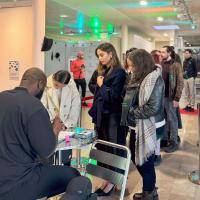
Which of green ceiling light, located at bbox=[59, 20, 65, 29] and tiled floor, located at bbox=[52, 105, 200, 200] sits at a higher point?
green ceiling light, located at bbox=[59, 20, 65, 29]

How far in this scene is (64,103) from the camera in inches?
121

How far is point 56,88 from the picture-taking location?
3086 mm

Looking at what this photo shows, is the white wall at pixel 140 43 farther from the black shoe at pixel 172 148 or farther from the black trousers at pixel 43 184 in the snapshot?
the black trousers at pixel 43 184

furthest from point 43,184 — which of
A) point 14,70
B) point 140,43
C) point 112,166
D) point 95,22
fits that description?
point 140,43

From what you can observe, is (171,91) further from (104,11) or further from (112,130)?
(104,11)

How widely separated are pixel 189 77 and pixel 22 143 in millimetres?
Result: 7132

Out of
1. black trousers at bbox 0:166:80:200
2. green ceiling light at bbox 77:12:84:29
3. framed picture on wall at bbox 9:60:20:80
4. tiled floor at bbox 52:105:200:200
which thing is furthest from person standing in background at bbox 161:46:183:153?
green ceiling light at bbox 77:12:84:29

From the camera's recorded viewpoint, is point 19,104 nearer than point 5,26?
Yes

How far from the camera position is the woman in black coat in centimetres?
280

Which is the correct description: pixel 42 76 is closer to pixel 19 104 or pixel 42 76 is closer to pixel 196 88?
pixel 19 104

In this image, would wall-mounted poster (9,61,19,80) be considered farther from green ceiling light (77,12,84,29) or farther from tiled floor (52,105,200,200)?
green ceiling light (77,12,84,29)

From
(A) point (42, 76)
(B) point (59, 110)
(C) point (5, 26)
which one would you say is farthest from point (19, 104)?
(C) point (5, 26)

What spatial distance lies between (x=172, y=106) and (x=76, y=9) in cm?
495

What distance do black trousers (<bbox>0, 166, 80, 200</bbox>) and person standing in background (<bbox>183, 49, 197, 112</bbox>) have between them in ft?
22.2
